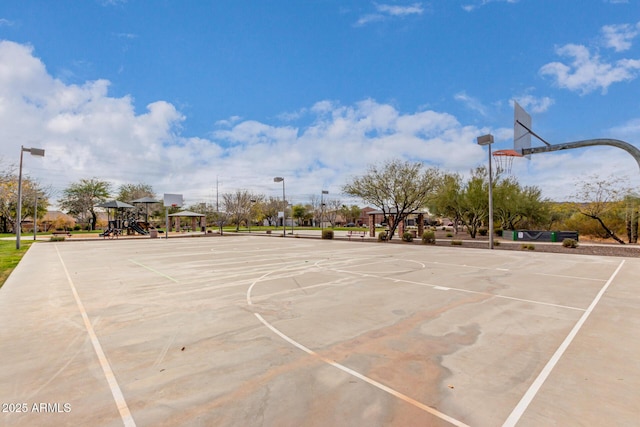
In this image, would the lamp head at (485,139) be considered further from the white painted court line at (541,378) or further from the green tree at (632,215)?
the white painted court line at (541,378)

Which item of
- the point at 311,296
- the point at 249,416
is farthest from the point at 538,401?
the point at 311,296

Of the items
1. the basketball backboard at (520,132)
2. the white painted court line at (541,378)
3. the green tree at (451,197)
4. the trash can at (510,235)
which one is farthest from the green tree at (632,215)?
the white painted court line at (541,378)

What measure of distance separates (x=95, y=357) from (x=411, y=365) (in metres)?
4.43

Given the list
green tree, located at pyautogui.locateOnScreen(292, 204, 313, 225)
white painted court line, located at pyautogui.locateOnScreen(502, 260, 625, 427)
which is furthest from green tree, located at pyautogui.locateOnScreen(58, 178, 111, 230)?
white painted court line, located at pyautogui.locateOnScreen(502, 260, 625, 427)

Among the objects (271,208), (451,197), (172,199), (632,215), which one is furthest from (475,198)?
(271,208)

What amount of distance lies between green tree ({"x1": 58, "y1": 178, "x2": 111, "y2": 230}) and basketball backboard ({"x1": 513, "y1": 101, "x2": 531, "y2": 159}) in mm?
67662

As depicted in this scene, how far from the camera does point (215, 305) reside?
7230mm

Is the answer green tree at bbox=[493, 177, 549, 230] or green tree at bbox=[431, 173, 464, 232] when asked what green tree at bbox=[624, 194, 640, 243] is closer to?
green tree at bbox=[493, 177, 549, 230]

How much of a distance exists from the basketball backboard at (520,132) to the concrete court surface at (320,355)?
15.5 ft

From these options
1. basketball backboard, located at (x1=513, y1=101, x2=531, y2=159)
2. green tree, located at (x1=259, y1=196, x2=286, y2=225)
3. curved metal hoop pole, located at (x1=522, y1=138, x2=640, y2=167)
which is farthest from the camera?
→ green tree, located at (x1=259, y1=196, x2=286, y2=225)

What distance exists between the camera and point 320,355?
4.48 metres

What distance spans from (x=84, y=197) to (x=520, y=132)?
2728 inches

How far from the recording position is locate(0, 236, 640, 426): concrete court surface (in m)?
3.15

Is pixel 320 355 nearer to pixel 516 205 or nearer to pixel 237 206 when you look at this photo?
pixel 516 205
